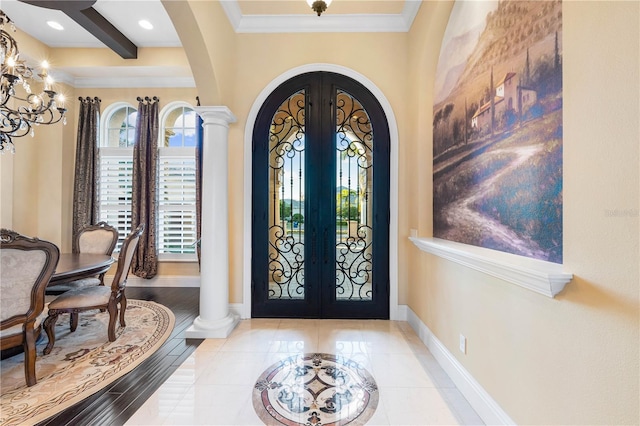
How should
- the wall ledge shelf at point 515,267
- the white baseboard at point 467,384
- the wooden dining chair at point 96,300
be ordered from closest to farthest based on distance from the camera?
1. the wall ledge shelf at point 515,267
2. the white baseboard at point 467,384
3. the wooden dining chair at point 96,300

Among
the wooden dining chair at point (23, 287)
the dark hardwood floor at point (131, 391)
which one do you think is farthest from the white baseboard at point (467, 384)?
the wooden dining chair at point (23, 287)

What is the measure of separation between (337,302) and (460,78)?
8.53ft

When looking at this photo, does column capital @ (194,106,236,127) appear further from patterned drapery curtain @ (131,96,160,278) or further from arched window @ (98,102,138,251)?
arched window @ (98,102,138,251)

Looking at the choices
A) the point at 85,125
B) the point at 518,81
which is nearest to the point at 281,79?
the point at 518,81

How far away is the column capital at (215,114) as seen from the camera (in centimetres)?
278

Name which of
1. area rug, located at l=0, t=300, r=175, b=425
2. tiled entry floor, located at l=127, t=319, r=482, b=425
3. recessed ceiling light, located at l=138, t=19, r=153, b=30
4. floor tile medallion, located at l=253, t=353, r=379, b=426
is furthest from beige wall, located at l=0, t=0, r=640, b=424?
area rug, located at l=0, t=300, r=175, b=425

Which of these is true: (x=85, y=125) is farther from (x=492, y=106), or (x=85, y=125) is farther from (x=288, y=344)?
(x=492, y=106)

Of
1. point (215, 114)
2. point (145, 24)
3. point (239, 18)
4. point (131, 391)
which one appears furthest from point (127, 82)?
point (131, 391)

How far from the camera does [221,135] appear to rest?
289 centimetres

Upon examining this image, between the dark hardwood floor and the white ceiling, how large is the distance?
3521mm

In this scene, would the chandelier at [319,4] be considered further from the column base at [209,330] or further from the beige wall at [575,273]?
the column base at [209,330]

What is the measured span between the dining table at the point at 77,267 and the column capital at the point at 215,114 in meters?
1.84

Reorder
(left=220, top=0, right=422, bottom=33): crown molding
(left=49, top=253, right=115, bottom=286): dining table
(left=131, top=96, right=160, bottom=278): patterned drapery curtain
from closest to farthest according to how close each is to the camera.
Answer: (left=49, top=253, right=115, bottom=286): dining table, (left=220, top=0, right=422, bottom=33): crown molding, (left=131, top=96, right=160, bottom=278): patterned drapery curtain

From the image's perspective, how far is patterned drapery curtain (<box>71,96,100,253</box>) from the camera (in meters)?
4.55
